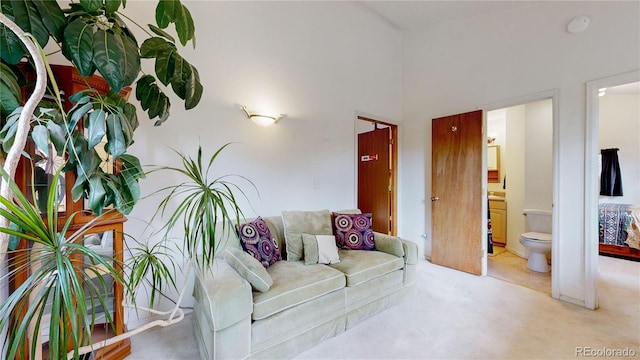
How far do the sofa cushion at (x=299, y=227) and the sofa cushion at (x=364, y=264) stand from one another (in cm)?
30

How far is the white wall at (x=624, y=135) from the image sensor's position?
404 centimetres

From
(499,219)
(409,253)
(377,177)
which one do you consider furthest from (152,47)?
(499,219)

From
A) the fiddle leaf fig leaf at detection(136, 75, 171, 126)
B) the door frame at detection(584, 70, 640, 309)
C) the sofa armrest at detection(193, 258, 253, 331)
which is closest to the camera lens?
the fiddle leaf fig leaf at detection(136, 75, 171, 126)

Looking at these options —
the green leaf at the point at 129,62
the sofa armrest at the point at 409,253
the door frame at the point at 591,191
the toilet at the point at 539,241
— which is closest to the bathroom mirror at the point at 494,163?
the toilet at the point at 539,241

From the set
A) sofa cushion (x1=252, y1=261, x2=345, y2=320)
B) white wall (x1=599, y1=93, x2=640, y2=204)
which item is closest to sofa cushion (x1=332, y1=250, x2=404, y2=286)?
sofa cushion (x1=252, y1=261, x2=345, y2=320)

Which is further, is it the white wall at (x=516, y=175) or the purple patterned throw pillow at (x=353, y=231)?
the white wall at (x=516, y=175)

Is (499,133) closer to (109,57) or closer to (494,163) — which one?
(494,163)

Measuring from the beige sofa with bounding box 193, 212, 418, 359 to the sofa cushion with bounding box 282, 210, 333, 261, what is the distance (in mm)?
95

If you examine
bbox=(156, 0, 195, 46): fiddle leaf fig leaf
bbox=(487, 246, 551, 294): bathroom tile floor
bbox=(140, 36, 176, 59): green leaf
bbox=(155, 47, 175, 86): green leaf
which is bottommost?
bbox=(487, 246, 551, 294): bathroom tile floor

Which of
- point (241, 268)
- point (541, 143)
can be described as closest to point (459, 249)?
point (541, 143)

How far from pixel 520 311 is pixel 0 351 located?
10.6 feet

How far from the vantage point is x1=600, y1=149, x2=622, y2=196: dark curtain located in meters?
4.12

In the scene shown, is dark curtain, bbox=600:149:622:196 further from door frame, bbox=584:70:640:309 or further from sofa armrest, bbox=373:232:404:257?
sofa armrest, bbox=373:232:404:257

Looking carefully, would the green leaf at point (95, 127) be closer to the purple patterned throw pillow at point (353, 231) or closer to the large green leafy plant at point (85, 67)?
the large green leafy plant at point (85, 67)
